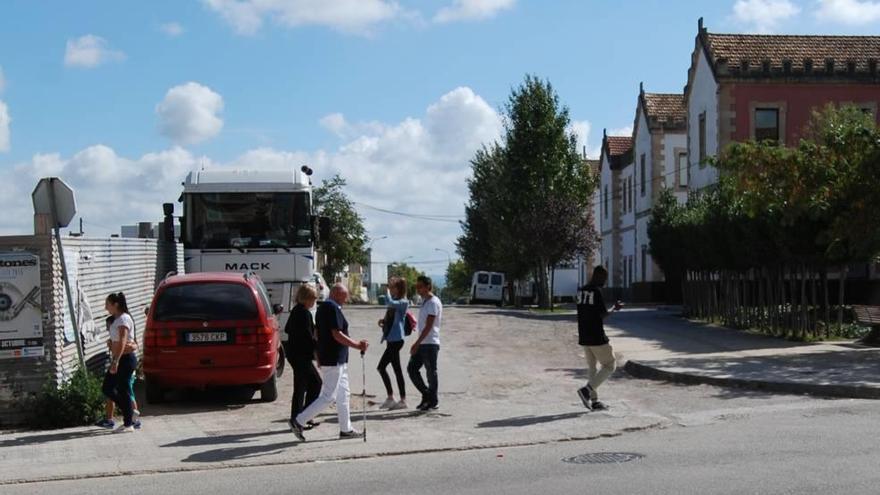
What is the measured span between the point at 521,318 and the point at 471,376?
597 inches

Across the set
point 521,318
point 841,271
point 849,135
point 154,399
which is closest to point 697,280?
point 521,318

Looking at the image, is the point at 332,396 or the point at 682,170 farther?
the point at 682,170

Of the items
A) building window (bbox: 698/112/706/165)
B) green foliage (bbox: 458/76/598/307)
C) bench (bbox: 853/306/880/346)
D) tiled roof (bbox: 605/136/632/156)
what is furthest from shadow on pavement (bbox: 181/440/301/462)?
tiled roof (bbox: 605/136/632/156)

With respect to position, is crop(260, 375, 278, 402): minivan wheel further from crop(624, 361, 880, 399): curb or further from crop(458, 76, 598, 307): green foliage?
crop(458, 76, 598, 307): green foliage

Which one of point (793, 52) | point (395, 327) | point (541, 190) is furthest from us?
point (541, 190)

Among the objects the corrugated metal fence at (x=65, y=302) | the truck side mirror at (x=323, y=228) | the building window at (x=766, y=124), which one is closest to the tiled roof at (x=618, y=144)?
the building window at (x=766, y=124)

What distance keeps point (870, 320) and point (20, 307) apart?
57.8ft

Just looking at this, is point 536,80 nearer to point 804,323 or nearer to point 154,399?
point 804,323

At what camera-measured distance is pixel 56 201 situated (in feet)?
41.1

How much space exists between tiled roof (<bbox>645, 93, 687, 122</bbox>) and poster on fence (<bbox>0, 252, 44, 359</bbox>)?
39.8 meters

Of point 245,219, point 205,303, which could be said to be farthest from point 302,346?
point 245,219

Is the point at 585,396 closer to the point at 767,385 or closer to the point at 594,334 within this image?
the point at 594,334

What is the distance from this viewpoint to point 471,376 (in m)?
17.7

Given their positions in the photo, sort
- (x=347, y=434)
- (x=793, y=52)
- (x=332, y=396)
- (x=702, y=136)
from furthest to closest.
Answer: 1. (x=702, y=136)
2. (x=793, y=52)
3. (x=347, y=434)
4. (x=332, y=396)
